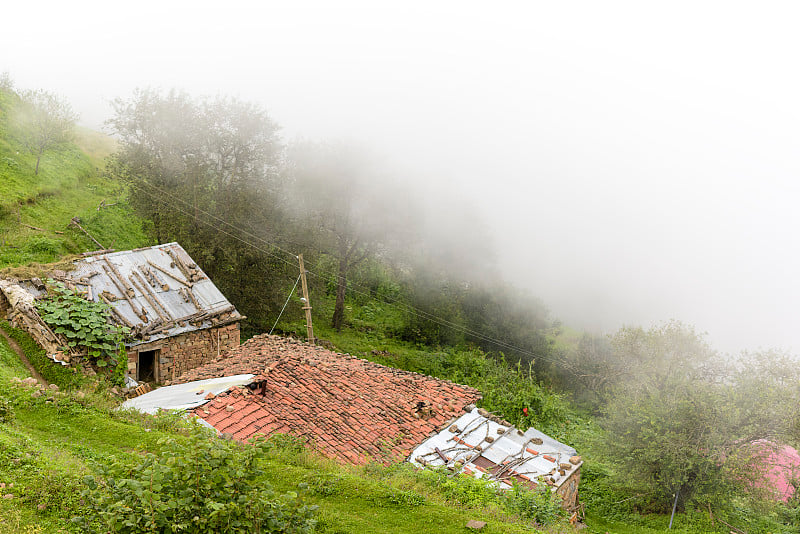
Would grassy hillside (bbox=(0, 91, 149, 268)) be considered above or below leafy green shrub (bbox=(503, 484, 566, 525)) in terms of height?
above

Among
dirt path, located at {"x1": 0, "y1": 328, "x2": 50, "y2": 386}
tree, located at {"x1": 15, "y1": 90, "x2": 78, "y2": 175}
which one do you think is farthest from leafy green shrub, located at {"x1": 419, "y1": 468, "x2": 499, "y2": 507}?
tree, located at {"x1": 15, "y1": 90, "x2": 78, "y2": 175}

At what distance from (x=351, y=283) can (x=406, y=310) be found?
17.3 feet

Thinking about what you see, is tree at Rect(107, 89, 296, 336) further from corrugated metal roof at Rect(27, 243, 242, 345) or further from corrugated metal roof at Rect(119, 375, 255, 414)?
corrugated metal roof at Rect(119, 375, 255, 414)

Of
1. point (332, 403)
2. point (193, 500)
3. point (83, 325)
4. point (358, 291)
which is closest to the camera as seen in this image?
point (193, 500)

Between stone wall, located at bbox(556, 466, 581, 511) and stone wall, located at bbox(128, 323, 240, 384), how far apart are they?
1230 centimetres

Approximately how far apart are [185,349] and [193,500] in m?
14.5

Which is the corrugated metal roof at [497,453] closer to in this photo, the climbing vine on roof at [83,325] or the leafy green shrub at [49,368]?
the leafy green shrub at [49,368]

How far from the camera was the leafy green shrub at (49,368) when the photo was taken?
13.9 meters

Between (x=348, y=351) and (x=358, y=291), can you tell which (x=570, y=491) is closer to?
(x=348, y=351)

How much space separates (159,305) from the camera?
19.1m

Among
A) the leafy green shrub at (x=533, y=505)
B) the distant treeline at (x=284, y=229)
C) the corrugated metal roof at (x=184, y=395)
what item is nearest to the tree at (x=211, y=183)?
the distant treeline at (x=284, y=229)

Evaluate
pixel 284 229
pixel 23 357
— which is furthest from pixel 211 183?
pixel 23 357

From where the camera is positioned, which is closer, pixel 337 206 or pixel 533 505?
pixel 533 505

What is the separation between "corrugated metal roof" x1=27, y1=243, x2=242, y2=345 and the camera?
18.1 meters
